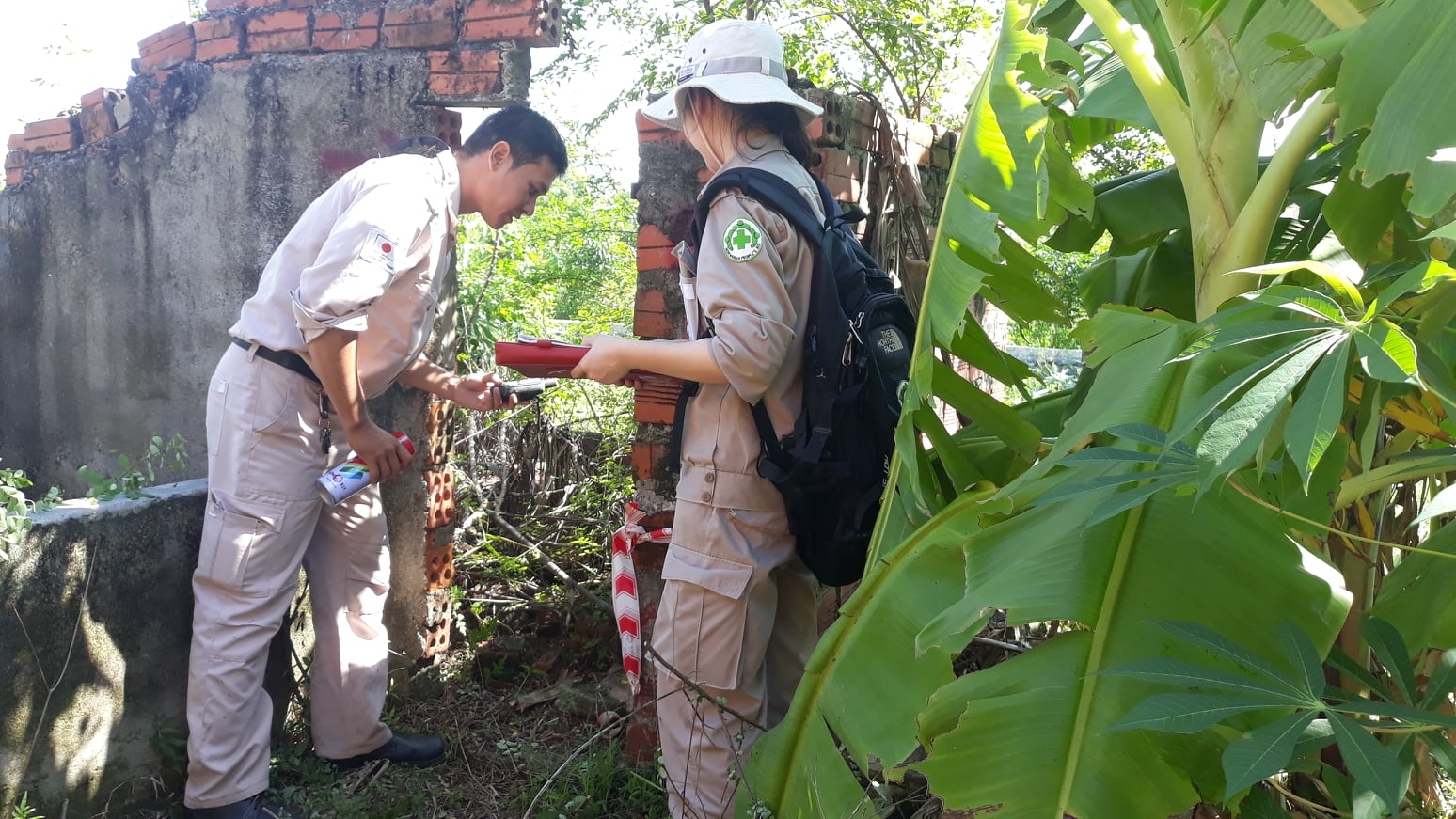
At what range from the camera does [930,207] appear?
12.5 ft

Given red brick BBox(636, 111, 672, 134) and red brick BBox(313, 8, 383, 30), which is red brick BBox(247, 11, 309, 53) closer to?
red brick BBox(313, 8, 383, 30)

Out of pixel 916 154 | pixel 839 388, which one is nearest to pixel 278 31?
pixel 916 154

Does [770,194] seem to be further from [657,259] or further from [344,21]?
[344,21]

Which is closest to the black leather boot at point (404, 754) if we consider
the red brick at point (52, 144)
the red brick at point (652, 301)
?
the red brick at point (652, 301)

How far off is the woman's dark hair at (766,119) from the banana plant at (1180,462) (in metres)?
0.73

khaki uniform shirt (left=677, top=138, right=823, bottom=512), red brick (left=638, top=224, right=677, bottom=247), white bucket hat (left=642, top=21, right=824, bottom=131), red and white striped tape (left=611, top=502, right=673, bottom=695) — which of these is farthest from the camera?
red brick (left=638, top=224, right=677, bottom=247)

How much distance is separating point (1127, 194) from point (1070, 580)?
3.80 ft

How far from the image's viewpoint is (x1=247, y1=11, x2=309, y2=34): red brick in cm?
376

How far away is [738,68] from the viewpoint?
241 cm

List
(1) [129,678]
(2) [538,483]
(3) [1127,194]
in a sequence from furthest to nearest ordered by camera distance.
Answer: (2) [538,483] < (1) [129,678] < (3) [1127,194]

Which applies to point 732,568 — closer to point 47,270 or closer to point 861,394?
point 861,394

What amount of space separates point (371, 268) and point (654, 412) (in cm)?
93

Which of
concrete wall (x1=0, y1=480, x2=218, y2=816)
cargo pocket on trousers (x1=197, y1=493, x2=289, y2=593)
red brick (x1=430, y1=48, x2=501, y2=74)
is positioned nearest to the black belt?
cargo pocket on trousers (x1=197, y1=493, x2=289, y2=593)

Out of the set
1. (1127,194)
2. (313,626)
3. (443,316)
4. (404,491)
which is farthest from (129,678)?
(1127,194)
